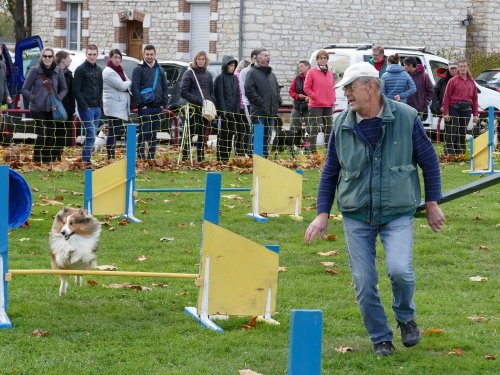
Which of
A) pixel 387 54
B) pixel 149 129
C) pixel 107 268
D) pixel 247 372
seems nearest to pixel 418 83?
pixel 387 54

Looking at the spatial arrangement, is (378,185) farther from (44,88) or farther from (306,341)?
(44,88)

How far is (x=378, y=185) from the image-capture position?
22.9 feet

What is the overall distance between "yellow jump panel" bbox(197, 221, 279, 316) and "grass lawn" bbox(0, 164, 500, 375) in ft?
0.55

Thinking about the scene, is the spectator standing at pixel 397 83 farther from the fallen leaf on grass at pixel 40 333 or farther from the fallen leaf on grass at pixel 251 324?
the fallen leaf on grass at pixel 40 333

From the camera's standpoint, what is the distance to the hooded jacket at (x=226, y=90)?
19.2 metres

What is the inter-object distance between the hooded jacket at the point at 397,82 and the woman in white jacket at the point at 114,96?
14.5 ft

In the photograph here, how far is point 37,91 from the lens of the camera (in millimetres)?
17766

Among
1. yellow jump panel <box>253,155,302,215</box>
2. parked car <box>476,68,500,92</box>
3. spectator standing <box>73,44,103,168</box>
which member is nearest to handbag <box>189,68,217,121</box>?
spectator standing <box>73,44,103,168</box>

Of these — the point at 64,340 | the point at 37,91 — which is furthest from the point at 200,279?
the point at 37,91

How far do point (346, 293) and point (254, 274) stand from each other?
1.37 meters

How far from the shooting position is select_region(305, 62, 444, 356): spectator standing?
22.9 feet

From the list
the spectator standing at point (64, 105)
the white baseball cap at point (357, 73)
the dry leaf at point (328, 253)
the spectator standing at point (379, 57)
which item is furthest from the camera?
the spectator standing at point (379, 57)

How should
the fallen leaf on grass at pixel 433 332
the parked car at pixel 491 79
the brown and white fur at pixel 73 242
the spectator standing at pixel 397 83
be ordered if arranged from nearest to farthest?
the fallen leaf on grass at pixel 433 332 < the brown and white fur at pixel 73 242 < the spectator standing at pixel 397 83 < the parked car at pixel 491 79

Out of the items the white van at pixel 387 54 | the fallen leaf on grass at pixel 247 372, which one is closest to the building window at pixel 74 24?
the white van at pixel 387 54
